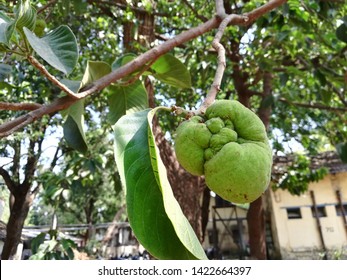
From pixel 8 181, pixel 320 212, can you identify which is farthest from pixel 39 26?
pixel 320 212

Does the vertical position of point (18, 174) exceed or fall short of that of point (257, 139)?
it exceeds it

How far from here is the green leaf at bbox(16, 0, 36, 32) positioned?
0.89 m

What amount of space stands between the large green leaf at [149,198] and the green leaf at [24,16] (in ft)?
1.37

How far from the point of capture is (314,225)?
1000 centimetres

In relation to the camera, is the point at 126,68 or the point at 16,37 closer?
the point at 16,37

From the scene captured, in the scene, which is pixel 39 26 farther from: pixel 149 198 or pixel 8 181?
pixel 8 181

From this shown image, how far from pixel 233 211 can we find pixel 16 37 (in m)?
12.1

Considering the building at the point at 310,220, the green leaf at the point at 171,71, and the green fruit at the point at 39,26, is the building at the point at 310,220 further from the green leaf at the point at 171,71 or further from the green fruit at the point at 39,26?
the green fruit at the point at 39,26

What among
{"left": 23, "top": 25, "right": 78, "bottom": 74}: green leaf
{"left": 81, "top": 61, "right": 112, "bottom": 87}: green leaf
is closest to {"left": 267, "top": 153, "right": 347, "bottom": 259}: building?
{"left": 81, "top": 61, "right": 112, "bottom": 87}: green leaf

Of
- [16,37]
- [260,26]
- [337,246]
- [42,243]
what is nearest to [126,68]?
[16,37]

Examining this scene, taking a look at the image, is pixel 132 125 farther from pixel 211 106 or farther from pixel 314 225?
pixel 314 225

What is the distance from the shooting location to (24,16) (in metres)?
0.92

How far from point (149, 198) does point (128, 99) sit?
910mm

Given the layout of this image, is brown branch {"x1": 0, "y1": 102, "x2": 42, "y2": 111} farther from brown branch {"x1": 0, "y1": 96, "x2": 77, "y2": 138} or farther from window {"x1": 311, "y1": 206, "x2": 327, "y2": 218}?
window {"x1": 311, "y1": 206, "x2": 327, "y2": 218}
